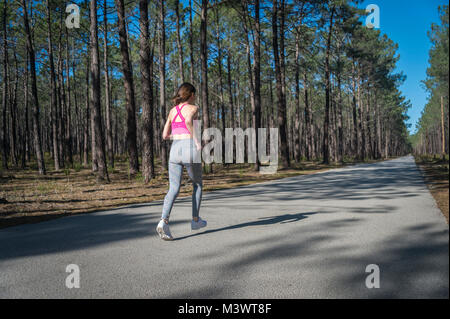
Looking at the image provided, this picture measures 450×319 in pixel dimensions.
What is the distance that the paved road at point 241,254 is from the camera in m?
2.48

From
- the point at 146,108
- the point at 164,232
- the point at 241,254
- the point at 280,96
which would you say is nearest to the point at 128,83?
the point at 146,108

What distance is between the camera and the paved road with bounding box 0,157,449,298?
8.14 feet

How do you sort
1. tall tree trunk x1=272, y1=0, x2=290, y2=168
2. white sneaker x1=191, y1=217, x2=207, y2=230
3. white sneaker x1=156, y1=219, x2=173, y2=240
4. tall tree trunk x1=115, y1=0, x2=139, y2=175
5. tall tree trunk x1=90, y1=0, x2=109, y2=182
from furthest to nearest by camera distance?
tall tree trunk x1=272, y1=0, x2=290, y2=168 → tall tree trunk x1=115, y1=0, x2=139, y2=175 → tall tree trunk x1=90, y1=0, x2=109, y2=182 → white sneaker x1=191, y1=217, x2=207, y2=230 → white sneaker x1=156, y1=219, x2=173, y2=240

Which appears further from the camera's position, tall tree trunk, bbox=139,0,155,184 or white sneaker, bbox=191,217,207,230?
tall tree trunk, bbox=139,0,155,184

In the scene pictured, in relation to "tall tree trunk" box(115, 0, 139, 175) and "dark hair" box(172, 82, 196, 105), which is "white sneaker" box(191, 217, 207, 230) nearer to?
"dark hair" box(172, 82, 196, 105)

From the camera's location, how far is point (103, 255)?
351 centimetres

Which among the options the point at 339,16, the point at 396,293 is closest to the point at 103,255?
the point at 396,293

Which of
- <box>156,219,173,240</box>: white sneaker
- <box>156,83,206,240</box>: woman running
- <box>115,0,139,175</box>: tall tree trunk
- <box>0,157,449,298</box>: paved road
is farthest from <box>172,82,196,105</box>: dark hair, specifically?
<box>115,0,139,175</box>: tall tree trunk

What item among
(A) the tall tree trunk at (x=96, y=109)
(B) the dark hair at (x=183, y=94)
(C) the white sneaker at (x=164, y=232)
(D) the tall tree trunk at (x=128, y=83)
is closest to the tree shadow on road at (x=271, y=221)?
(C) the white sneaker at (x=164, y=232)

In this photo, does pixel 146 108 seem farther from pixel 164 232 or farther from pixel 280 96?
pixel 280 96

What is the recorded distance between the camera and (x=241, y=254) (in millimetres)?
3393

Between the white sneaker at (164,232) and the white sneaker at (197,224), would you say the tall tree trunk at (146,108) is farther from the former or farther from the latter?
the white sneaker at (164,232)
